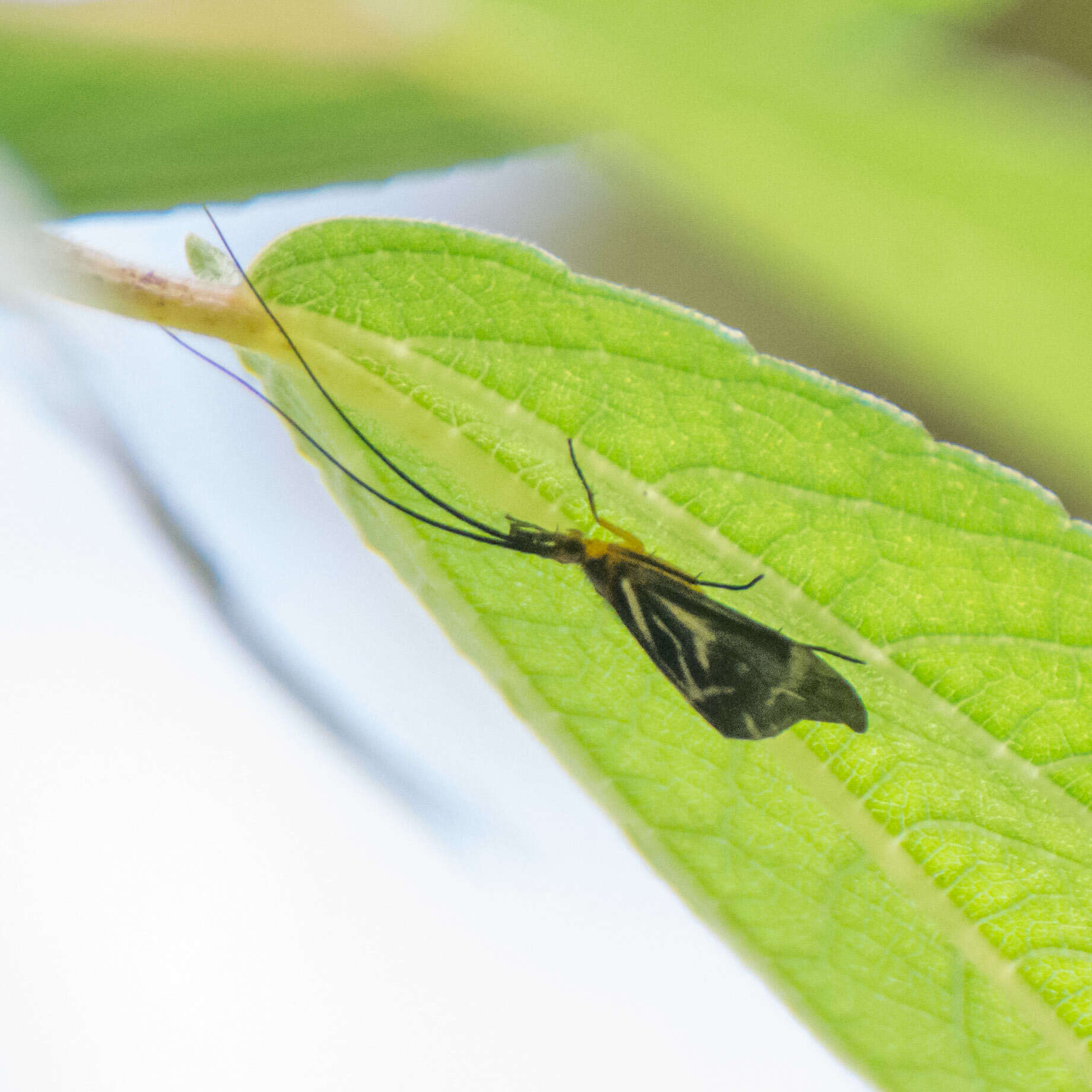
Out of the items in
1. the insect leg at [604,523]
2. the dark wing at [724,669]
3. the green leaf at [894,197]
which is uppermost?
the insect leg at [604,523]

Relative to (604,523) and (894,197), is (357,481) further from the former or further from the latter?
(894,197)

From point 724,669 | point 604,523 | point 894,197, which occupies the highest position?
point 604,523

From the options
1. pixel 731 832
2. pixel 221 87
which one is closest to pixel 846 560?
pixel 731 832

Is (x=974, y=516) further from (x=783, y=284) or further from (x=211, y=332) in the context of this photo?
(x=211, y=332)

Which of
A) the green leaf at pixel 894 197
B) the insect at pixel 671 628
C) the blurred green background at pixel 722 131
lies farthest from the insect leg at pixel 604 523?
the green leaf at pixel 894 197

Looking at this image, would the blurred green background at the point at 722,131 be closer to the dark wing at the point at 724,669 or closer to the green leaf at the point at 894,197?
the green leaf at the point at 894,197

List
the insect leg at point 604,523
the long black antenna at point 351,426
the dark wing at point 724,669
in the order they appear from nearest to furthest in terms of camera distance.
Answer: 1. the long black antenna at point 351,426
2. the insect leg at point 604,523
3. the dark wing at point 724,669

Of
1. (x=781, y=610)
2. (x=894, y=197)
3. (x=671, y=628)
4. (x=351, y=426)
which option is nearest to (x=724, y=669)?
(x=671, y=628)
